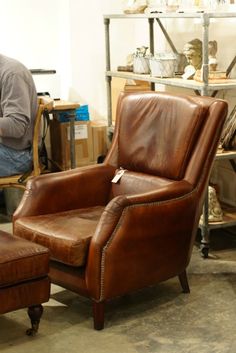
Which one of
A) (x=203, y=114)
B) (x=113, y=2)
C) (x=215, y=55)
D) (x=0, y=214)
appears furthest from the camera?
(x=113, y=2)

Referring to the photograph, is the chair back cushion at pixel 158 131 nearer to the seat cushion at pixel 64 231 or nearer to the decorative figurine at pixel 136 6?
the seat cushion at pixel 64 231

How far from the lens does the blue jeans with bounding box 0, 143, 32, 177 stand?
13.9 feet

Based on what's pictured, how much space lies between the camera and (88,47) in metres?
5.14

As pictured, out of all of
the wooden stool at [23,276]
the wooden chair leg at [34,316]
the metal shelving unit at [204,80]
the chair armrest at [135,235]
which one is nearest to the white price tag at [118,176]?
the chair armrest at [135,235]

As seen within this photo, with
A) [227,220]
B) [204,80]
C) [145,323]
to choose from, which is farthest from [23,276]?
[227,220]

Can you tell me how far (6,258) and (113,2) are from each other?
2.99m

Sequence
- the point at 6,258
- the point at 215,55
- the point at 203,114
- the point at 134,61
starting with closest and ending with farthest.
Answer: the point at 6,258 → the point at 203,114 → the point at 215,55 → the point at 134,61

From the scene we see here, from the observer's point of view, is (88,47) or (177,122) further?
(88,47)

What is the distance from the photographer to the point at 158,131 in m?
3.36

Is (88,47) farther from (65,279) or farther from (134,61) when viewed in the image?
(65,279)

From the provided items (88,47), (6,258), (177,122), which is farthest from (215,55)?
(6,258)

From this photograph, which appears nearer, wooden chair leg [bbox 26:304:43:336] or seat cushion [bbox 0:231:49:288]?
seat cushion [bbox 0:231:49:288]

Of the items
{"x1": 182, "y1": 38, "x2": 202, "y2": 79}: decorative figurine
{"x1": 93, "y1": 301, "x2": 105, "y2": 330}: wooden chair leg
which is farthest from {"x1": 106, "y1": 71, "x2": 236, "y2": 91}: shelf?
{"x1": 93, "y1": 301, "x2": 105, "y2": 330}: wooden chair leg

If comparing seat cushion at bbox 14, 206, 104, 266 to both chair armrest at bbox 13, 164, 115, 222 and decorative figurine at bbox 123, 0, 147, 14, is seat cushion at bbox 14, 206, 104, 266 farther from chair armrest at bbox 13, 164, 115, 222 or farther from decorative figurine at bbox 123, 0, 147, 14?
decorative figurine at bbox 123, 0, 147, 14
